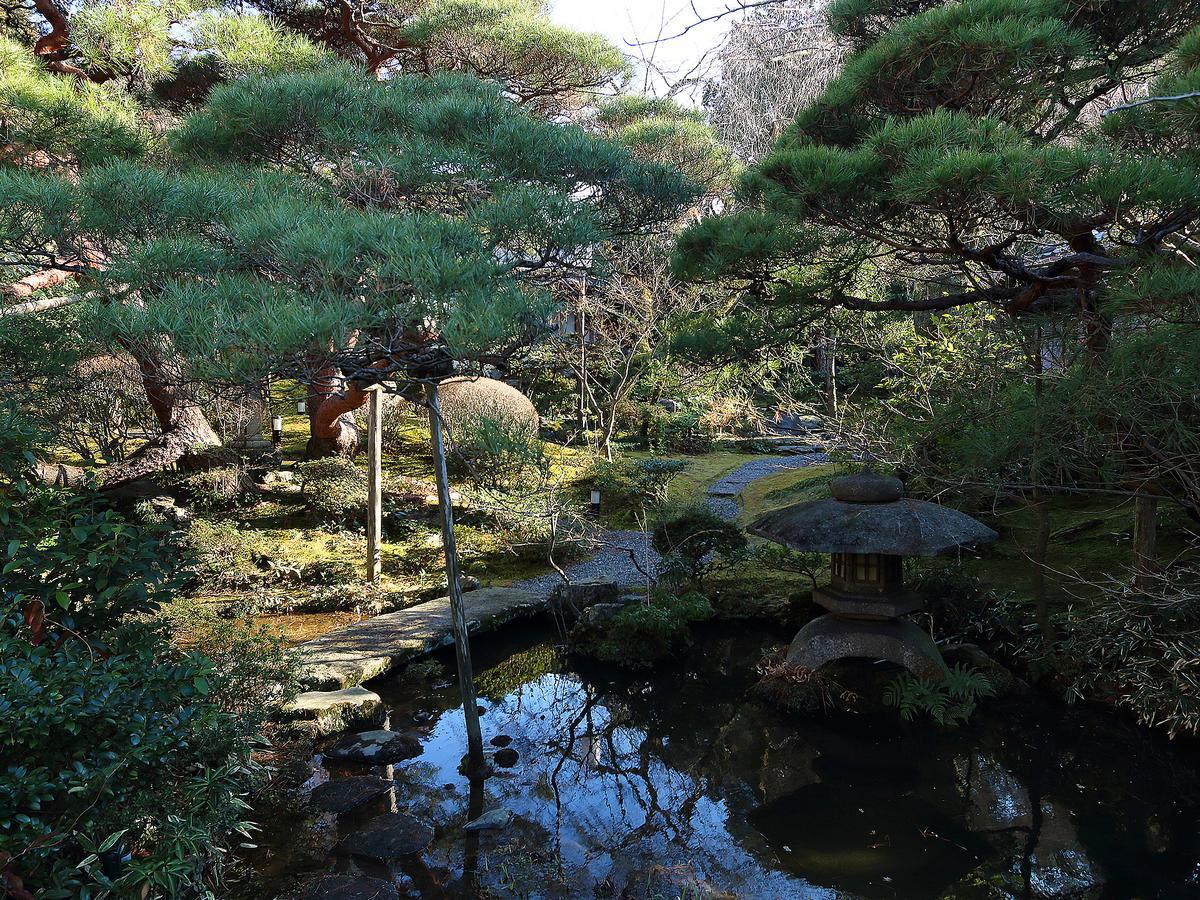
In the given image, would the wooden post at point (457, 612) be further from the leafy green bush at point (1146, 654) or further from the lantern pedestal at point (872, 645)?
the leafy green bush at point (1146, 654)

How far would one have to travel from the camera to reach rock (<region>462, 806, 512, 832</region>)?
165 inches

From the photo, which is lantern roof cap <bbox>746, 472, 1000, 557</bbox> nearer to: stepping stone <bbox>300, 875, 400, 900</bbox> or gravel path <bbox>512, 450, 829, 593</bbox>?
gravel path <bbox>512, 450, 829, 593</bbox>

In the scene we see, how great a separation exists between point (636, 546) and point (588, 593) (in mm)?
1768

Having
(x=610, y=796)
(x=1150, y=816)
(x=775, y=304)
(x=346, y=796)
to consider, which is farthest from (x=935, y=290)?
(x=346, y=796)

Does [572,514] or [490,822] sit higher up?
[572,514]

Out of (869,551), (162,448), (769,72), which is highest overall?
(769,72)

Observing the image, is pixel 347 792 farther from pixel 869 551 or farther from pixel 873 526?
pixel 873 526

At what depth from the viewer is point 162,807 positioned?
283cm

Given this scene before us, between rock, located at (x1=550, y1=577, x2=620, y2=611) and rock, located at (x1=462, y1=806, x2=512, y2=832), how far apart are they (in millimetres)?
2832

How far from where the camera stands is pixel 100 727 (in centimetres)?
260

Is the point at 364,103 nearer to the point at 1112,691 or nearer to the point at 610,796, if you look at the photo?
the point at 610,796

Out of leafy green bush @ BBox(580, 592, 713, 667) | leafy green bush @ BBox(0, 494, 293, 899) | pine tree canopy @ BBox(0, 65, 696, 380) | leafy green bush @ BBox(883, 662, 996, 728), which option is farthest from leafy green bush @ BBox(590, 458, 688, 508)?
leafy green bush @ BBox(0, 494, 293, 899)

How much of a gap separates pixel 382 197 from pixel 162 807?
3222mm

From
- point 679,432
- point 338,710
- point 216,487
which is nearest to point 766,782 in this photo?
point 338,710
